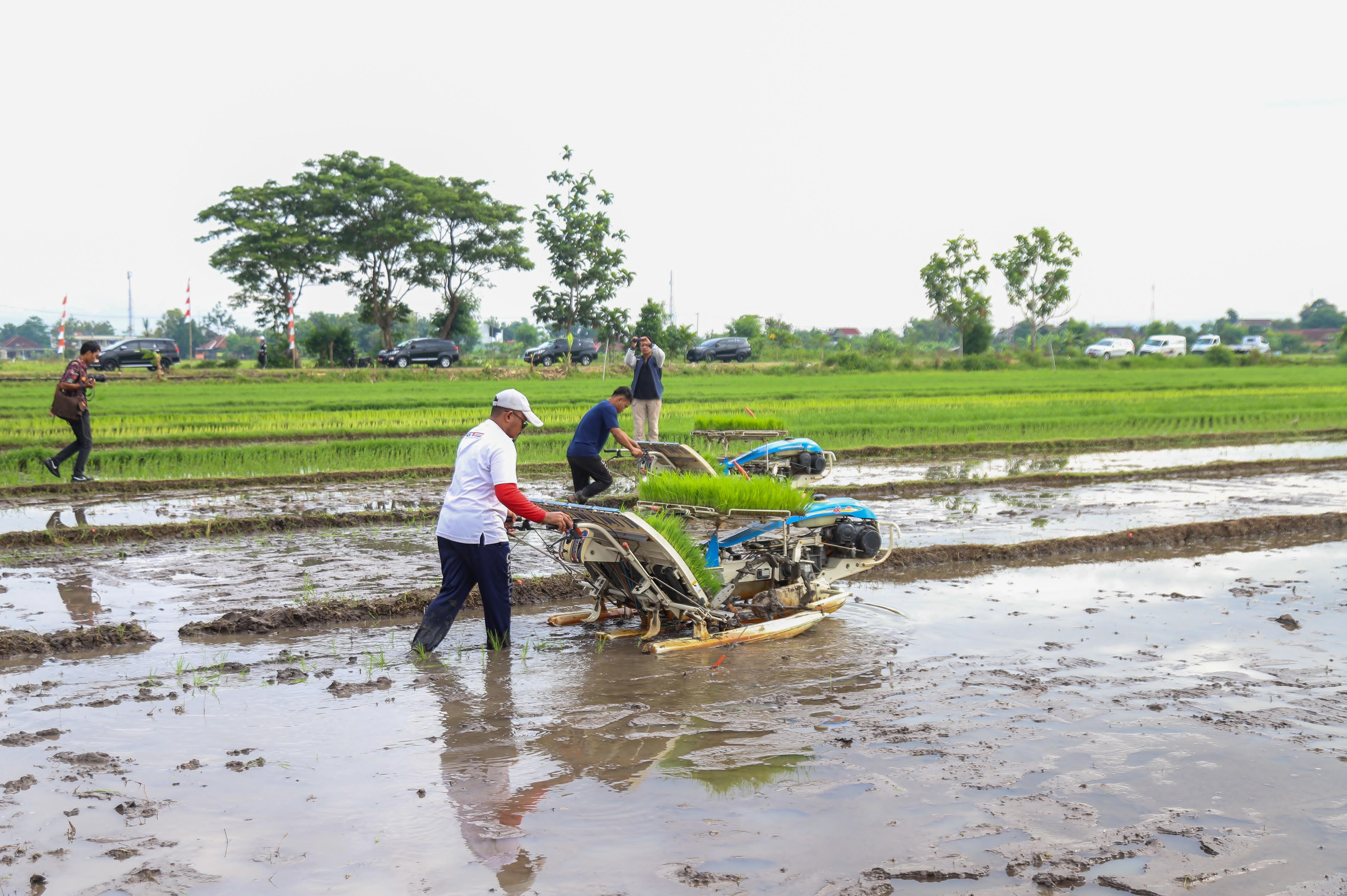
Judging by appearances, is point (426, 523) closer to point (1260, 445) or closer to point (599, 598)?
point (599, 598)

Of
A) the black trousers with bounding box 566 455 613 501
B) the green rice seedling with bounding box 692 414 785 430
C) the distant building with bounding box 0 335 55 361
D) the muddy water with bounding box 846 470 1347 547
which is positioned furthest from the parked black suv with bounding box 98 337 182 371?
the distant building with bounding box 0 335 55 361

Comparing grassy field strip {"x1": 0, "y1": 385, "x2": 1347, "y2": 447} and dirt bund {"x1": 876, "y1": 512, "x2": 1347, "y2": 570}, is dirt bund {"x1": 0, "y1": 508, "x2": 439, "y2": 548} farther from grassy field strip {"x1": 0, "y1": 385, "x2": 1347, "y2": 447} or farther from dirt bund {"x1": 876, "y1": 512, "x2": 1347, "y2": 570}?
grassy field strip {"x1": 0, "y1": 385, "x2": 1347, "y2": 447}

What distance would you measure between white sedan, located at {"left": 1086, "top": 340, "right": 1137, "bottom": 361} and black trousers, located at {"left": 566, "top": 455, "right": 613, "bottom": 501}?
4844 centimetres

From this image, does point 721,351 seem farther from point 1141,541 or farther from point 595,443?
point 595,443

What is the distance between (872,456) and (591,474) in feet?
24.3

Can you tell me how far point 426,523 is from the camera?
10094mm

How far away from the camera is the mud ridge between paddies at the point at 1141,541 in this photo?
28.7ft

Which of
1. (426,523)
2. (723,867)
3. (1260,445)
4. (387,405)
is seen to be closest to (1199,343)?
(1260,445)

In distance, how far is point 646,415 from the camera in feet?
39.0

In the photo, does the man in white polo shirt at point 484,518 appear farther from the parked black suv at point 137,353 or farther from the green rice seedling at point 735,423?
the parked black suv at point 137,353

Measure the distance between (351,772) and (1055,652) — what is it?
3.98 metres

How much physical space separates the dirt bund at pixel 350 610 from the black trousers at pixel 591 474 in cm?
154

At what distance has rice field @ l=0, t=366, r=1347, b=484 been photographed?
14016mm

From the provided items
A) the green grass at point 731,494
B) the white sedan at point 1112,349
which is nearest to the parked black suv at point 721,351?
the white sedan at point 1112,349
